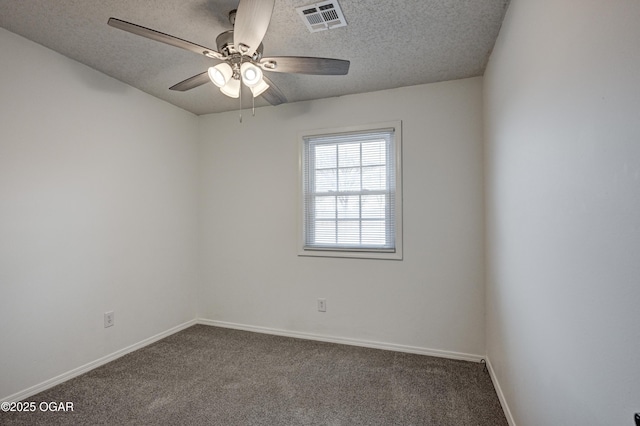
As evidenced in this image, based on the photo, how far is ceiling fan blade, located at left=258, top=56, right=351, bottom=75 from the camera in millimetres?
1826

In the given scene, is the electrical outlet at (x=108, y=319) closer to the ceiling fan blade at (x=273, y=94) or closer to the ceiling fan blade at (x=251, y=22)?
the ceiling fan blade at (x=273, y=94)

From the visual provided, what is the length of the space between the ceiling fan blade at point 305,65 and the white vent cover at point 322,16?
0.31m

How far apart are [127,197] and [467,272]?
318 centimetres

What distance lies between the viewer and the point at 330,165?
328cm

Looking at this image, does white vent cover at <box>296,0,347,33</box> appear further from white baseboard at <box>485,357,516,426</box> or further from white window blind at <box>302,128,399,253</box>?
white baseboard at <box>485,357,516,426</box>

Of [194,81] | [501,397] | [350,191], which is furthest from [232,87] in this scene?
[501,397]

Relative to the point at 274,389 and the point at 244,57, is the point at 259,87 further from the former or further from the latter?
the point at 274,389

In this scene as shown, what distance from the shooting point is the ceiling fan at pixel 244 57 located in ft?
5.03

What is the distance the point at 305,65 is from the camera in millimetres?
1882

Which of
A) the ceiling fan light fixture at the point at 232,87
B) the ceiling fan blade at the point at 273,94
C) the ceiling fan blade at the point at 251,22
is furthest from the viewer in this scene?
the ceiling fan blade at the point at 273,94

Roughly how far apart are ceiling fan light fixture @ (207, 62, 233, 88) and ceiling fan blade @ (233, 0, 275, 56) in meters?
0.16

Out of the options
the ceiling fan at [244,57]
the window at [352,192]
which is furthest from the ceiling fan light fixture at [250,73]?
the window at [352,192]

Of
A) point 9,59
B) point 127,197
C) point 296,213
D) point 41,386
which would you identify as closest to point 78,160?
point 127,197

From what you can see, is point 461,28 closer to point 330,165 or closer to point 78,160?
point 330,165
